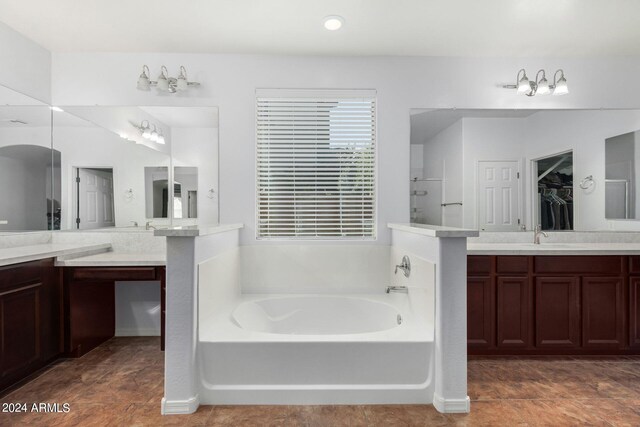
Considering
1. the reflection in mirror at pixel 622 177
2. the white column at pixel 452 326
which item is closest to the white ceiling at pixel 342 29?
the reflection in mirror at pixel 622 177

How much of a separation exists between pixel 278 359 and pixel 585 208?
291cm

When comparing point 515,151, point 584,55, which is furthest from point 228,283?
point 584,55

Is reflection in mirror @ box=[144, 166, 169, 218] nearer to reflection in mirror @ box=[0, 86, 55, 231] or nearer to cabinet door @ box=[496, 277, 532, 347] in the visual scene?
reflection in mirror @ box=[0, 86, 55, 231]

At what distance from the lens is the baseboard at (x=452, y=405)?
1.79m

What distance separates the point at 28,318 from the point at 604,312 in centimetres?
399

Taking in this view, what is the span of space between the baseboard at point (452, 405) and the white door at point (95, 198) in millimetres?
2838

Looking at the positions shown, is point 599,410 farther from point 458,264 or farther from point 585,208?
point 585,208

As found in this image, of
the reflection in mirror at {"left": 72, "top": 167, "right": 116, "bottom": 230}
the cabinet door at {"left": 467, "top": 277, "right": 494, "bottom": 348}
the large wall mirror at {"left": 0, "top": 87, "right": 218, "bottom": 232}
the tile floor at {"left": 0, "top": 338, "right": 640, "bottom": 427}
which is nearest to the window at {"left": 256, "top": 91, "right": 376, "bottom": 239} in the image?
the large wall mirror at {"left": 0, "top": 87, "right": 218, "bottom": 232}

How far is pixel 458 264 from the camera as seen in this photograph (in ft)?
5.98

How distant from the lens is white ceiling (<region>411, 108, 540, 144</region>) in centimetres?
291

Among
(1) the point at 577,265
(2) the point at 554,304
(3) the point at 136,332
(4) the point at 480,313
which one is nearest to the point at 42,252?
(3) the point at 136,332

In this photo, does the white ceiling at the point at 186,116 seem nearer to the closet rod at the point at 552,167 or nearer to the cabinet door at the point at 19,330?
the cabinet door at the point at 19,330

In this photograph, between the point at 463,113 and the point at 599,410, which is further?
the point at 463,113

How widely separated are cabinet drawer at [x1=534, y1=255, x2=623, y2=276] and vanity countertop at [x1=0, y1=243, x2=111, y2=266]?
11.3 feet
